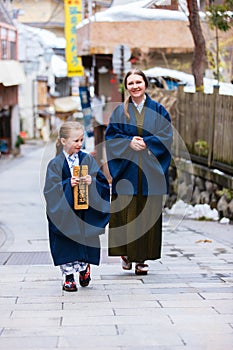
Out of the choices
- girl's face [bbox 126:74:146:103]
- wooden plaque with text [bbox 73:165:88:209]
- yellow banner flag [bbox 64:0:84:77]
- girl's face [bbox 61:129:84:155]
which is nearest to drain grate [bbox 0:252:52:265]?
wooden plaque with text [bbox 73:165:88:209]

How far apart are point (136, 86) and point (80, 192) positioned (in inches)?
51.5

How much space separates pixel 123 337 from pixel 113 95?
2057cm

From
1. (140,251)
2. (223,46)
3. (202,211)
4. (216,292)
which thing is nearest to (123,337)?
(216,292)

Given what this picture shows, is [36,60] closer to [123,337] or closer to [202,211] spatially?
[202,211]

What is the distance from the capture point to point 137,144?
272 inches

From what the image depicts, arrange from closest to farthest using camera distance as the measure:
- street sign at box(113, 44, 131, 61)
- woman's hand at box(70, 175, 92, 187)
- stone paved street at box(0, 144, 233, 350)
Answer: stone paved street at box(0, 144, 233, 350) → woman's hand at box(70, 175, 92, 187) → street sign at box(113, 44, 131, 61)

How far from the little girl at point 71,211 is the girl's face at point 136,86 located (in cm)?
84

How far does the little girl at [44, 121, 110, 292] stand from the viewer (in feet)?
21.0

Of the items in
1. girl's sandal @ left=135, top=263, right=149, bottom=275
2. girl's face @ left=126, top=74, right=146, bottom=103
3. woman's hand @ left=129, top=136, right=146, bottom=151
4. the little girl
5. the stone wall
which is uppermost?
girl's face @ left=126, top=74, right=146, bottom=103

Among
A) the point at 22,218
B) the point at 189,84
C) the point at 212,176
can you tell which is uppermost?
the point at 189,84

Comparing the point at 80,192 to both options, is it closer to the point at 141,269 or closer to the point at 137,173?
the point at 137,173

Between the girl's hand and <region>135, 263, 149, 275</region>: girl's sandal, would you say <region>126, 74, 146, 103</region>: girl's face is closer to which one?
the girl's hand

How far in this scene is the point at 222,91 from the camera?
1360 cm

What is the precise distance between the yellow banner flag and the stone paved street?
1813 cm
